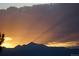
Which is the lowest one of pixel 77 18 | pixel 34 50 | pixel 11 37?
pixel 34 50

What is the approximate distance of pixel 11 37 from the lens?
1698 millimetres

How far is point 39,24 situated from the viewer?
67.0 inches

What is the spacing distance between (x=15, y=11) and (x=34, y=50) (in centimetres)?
36

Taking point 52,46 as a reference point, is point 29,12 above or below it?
above

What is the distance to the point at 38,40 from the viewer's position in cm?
169

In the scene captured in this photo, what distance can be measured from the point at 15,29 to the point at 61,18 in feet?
1.30

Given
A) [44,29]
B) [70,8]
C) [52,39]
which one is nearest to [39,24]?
[44,29]

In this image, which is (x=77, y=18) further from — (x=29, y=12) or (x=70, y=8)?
(x=29, y=12)

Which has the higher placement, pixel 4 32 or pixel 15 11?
pixel 15 11

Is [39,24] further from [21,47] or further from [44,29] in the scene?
[21,47]

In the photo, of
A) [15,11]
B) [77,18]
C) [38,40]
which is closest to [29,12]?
[15,11]

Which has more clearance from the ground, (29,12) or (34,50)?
(29,12)

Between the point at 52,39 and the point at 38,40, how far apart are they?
12 cm

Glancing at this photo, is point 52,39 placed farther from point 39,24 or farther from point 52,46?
point 39,24
